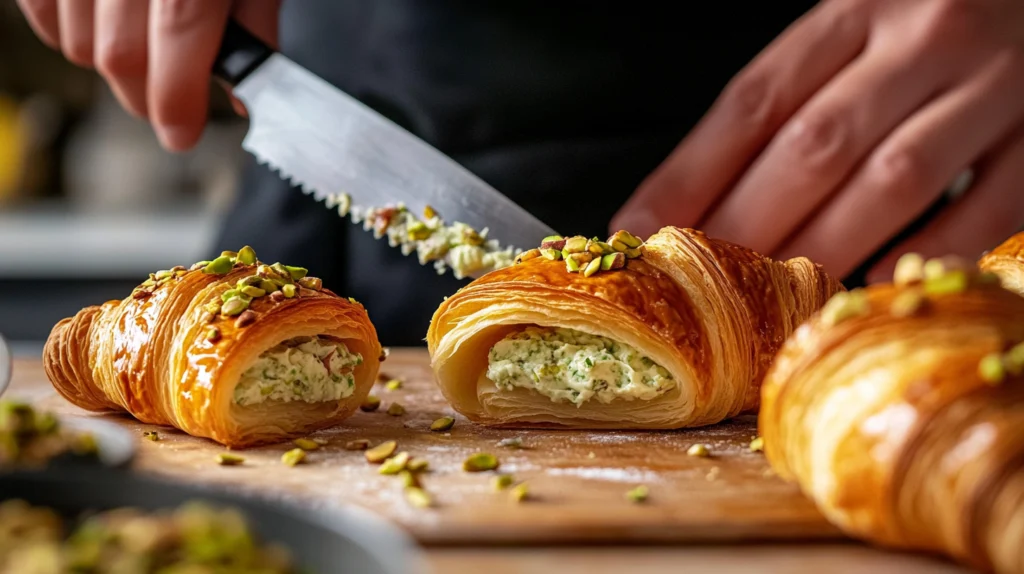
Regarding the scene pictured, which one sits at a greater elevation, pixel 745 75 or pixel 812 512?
pixel 745 75

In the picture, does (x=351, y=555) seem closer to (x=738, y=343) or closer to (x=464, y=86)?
(x=738, y=343)

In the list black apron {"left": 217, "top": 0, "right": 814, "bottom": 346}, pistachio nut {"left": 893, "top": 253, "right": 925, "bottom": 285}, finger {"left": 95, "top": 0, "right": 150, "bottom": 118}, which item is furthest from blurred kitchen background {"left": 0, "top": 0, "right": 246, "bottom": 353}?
pistachio nut {"left": 893, "top": 253, "right": 925, "bottom": 285}

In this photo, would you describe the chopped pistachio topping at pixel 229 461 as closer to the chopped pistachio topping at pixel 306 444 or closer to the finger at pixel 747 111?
the chopped pistachio topping at pixel 306 444

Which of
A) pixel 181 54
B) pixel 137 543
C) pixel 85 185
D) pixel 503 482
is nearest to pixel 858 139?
pixel 503 482

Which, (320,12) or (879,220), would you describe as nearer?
(879,220)

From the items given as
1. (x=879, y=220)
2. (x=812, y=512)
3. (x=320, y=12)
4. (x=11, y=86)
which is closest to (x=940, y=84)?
(x=879, y=220)

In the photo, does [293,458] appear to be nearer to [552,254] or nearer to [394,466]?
[394,466]

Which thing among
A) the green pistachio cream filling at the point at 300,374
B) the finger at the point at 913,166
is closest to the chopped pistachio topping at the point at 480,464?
the green pistachio cream filling at the point at 300,374

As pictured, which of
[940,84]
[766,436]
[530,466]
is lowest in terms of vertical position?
[530,466]
